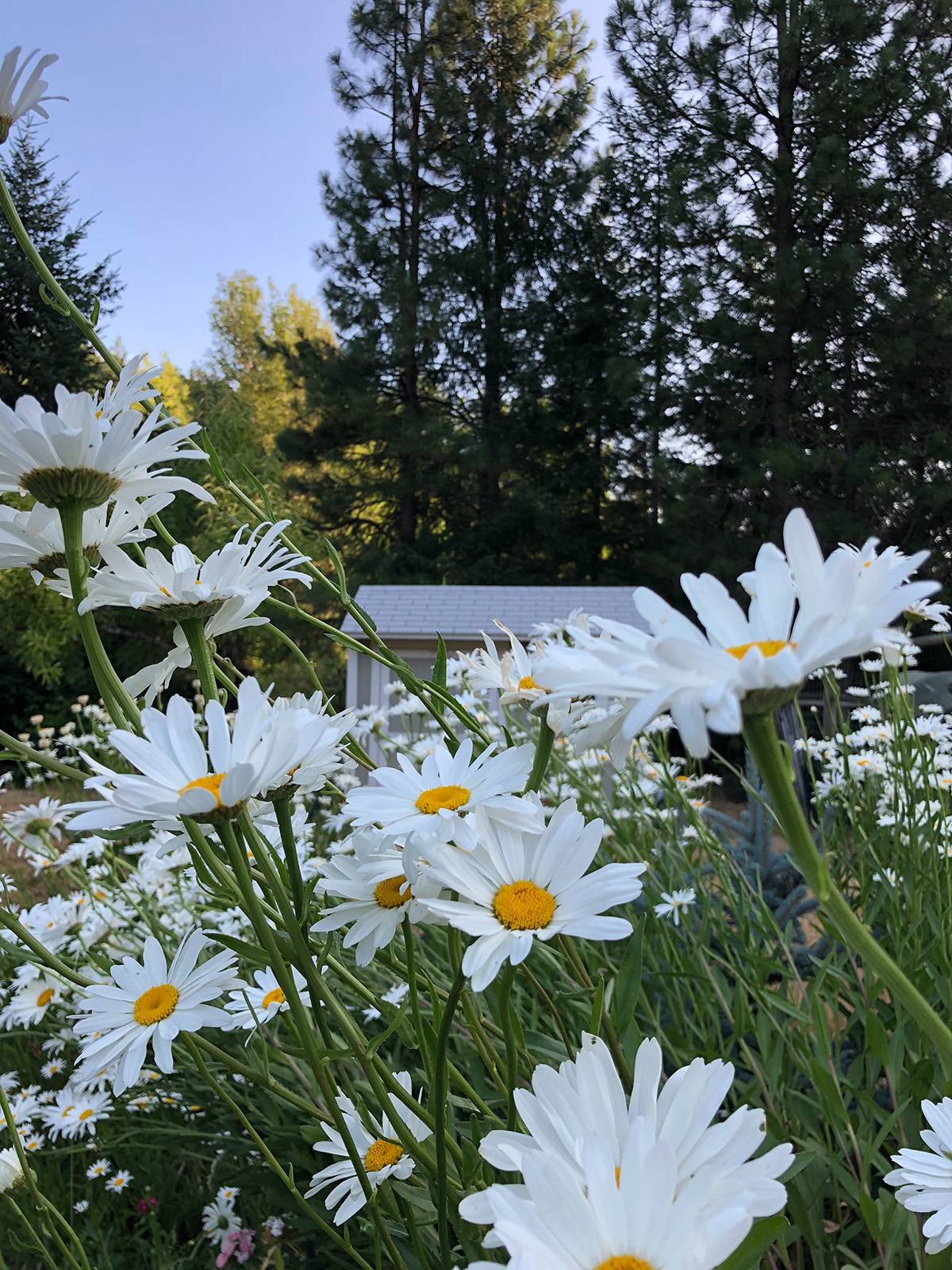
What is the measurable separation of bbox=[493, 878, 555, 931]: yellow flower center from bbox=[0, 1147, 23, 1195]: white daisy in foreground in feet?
1.97

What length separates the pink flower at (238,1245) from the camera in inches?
49.6

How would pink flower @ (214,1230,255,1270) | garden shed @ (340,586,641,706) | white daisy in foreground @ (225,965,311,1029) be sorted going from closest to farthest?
white daisy in foreground @ (225,965,311,1029), pink flower @ (214,1230,255,1270), garden shed @ (340,586,641,706)

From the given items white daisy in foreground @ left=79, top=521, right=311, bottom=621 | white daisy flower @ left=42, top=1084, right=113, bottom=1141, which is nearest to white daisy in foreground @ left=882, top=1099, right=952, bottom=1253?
white daisy in foreground @ left=79, top=521, right=311, bottom=621

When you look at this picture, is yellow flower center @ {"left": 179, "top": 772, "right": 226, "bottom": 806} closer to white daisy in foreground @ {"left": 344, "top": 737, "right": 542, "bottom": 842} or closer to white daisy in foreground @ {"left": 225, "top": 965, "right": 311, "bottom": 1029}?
white daisy in foreground @ {"left": 344, "top": 737, "right": 542, "bottom": 842}

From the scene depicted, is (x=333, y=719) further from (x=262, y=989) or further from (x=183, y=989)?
(x=262, y=989)

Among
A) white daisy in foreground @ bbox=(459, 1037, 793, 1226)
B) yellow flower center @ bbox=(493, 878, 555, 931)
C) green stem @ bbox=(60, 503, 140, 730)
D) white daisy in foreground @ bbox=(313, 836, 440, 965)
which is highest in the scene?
green stem @ bbox=(60, 503, 140, 730)

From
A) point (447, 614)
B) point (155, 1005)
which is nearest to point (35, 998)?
point (155, 1005)

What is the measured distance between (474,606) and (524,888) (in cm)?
549

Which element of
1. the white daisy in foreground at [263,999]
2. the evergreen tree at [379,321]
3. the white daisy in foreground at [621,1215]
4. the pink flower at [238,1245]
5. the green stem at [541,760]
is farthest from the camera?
the evergreen tree at [379,321]

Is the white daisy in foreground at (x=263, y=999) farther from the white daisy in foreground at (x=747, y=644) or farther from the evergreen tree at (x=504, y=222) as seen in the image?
the evergreen tree at (x=504, y=222)

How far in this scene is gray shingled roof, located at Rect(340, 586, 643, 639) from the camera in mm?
5461

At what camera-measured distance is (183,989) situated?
595 millimetres

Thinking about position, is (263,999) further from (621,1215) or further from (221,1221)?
(221,1221)

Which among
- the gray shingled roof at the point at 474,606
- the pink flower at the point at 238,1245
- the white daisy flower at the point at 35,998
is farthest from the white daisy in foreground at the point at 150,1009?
the gray shingled roof at the point at 474,606
